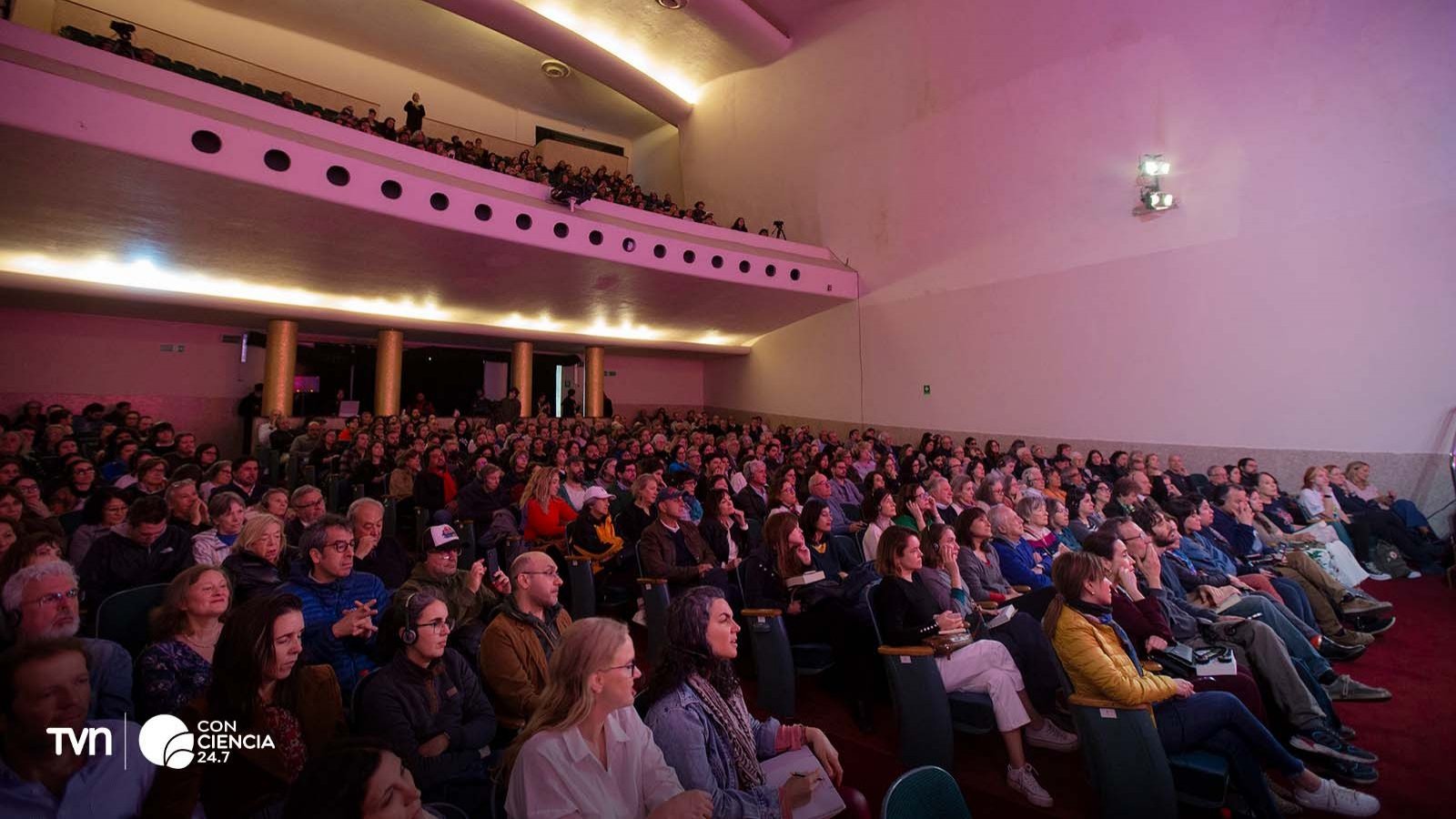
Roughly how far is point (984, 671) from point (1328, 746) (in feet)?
4.18

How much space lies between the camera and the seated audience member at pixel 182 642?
63.4 inches

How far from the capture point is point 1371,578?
5.16m

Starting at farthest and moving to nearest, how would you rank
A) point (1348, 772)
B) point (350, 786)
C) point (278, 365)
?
1. point (278, 365)
2. point (1348, 772)
3. point (350, 786)

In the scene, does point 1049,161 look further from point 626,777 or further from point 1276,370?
point 626,777

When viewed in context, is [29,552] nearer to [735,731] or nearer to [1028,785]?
[735,731]

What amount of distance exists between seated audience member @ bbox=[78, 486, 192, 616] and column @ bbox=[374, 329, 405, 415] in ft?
26.3

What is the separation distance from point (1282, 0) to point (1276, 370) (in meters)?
3.75

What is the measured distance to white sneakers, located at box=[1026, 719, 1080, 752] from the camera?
2551mm

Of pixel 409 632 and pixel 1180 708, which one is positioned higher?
pixel 409 632

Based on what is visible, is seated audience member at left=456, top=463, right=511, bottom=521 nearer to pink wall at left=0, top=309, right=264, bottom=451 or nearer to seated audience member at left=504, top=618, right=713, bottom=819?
seated audience member at left=504, top=618, right=713, bottom=819

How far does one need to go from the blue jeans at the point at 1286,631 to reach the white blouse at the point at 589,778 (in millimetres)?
2999

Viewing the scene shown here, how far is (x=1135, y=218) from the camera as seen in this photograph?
25.3 feet

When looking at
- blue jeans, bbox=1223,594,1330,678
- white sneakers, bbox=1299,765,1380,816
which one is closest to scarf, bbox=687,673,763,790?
white sneakers, bbox=1299,765,1380,816

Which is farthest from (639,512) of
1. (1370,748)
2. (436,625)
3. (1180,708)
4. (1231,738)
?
(1370,748)
